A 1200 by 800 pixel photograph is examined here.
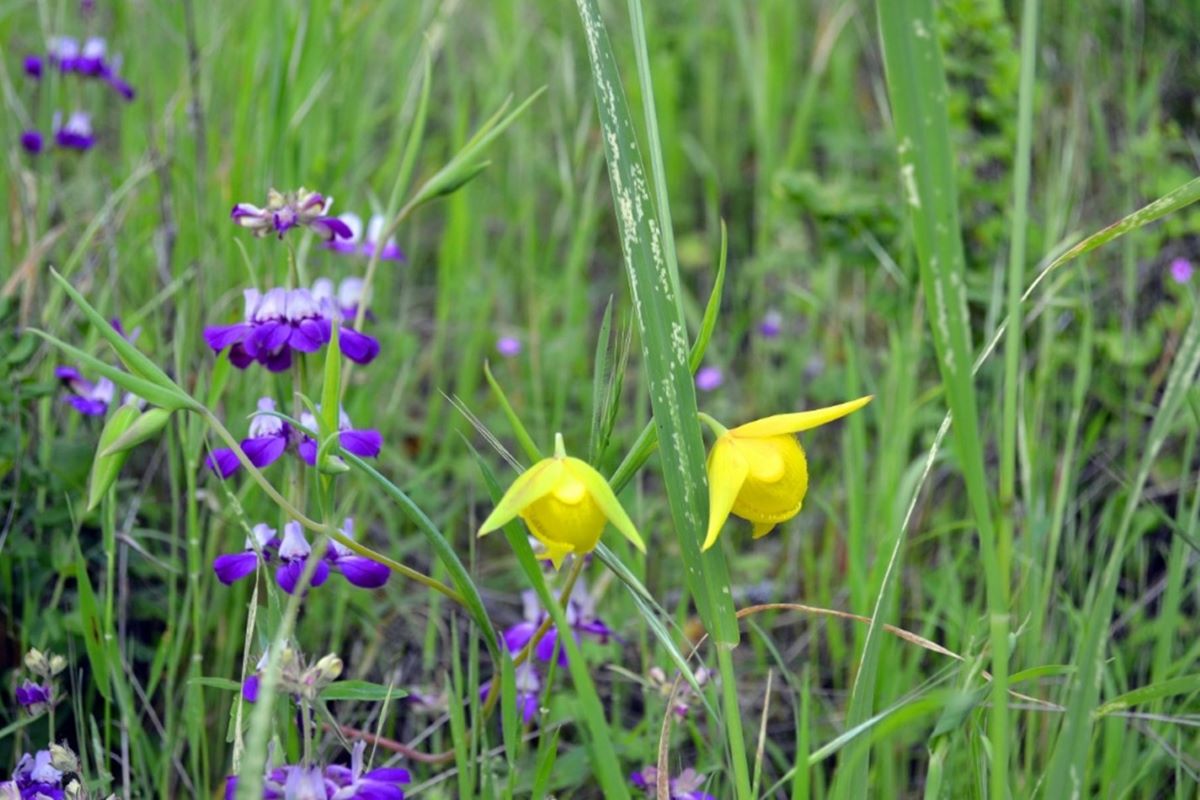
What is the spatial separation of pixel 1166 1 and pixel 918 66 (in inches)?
94.2

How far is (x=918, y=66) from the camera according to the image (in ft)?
2.91

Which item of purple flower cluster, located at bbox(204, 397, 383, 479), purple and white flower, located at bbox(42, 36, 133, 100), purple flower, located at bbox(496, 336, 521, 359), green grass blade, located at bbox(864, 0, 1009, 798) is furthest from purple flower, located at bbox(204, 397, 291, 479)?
purple and white flower, located at bbox(42, 36, 133, 100)

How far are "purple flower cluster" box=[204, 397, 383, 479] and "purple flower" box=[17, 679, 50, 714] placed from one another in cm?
31

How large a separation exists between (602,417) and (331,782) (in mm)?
423

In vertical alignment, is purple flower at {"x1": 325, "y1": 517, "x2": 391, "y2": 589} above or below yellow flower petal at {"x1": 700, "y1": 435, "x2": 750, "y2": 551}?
below

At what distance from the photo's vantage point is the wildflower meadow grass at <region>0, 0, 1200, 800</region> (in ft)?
3.62

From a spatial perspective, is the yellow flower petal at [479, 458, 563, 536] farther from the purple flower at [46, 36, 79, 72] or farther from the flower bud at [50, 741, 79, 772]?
the purple flower at [46, 36, 79, 72]

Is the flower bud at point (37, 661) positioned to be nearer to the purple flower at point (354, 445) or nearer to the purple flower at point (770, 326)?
the purple flower at point (354, 445)

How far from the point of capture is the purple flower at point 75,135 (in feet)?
8.04

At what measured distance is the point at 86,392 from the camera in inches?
73.1

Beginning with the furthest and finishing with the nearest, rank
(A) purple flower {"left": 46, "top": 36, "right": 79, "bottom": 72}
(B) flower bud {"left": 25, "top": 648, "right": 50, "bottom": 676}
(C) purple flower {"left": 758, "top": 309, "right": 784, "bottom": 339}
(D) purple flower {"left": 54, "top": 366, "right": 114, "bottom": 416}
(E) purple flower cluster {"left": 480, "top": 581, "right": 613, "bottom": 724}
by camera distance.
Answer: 1. (C) purple flower {"left": 758, "top": 309, "right": 784, "bottom": 339}
2. (A) purple flower {"left": 46, "top": 36, "right": 79, "bottom": 72}
3. (D) purple flower {"left": 54, "top": 366, "right": 114, "bottom": 416}
4. (E) purple flower cluster {"left": 480, "top": 581, "right": 613, "bottom": 724}
5. (B) flower bud {"left": 25, "top": 648, "right": 50, "bottom": 676}

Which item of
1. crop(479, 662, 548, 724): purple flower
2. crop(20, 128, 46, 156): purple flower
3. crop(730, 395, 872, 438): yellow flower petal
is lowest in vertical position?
crop(479, 662, 548, 724): purple flower

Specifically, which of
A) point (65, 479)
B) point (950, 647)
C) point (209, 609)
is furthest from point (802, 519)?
point (65, 479)

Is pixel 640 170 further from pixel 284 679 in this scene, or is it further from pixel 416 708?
pixel 416 708
